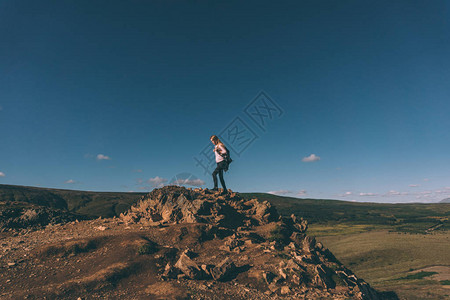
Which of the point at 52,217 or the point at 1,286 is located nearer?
the point at 1,286

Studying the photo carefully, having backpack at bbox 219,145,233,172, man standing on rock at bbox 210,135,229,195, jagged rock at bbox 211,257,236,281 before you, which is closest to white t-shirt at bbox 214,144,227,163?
man standing on rock at bbox 210,135,229,195

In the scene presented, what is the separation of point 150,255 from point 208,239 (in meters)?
4.93

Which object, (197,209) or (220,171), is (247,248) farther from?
(220,171)

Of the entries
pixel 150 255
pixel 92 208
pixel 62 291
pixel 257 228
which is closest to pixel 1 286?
pixel 62 291

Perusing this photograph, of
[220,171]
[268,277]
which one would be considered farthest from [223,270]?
[220,171]

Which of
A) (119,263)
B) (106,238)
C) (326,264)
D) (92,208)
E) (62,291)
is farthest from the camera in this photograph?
(92,208)

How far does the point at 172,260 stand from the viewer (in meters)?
15.8

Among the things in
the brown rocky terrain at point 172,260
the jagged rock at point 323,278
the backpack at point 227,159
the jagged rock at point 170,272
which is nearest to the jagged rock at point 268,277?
the brown rocky terrain at point 172,260

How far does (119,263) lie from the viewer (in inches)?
579

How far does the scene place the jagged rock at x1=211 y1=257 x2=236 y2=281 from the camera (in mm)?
14237

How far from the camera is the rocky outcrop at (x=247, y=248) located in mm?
14484

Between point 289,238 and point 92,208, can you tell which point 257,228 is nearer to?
point 289,238

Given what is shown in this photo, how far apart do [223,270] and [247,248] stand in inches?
161

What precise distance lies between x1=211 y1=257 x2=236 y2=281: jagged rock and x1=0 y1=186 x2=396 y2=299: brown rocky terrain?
0.20 ft
